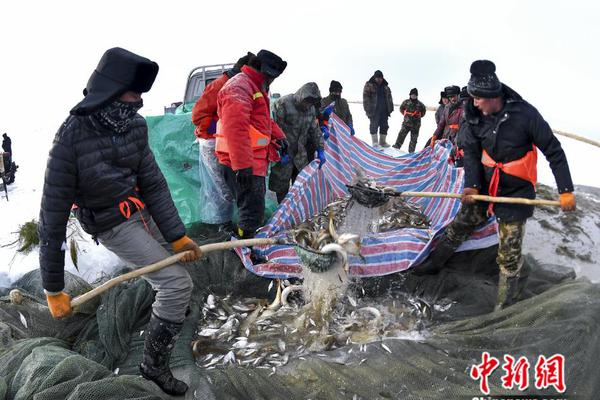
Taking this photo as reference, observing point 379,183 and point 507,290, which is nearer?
point 507,290

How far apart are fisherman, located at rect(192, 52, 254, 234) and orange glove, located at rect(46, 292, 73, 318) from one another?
2420mm

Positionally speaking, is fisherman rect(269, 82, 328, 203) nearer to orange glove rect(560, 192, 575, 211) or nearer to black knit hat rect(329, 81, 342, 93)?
orange glove rect(560, 192, 575, 211)

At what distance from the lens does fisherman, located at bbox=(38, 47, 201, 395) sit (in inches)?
94.7

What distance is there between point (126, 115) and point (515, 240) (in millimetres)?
3202

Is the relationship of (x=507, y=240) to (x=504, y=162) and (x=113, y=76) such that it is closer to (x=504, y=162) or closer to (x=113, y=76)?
(x=504, y=162)

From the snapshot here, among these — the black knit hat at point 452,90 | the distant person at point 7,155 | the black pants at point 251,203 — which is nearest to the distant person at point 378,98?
the black knit hat at point 452,90

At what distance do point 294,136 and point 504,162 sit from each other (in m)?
2.77

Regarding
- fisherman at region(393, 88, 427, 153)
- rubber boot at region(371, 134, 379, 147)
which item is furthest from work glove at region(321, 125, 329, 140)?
rubber boot at region(371, 134, 379, 147)

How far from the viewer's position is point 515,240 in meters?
3.68

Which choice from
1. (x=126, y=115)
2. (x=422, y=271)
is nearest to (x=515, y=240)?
(x=422, y=271)

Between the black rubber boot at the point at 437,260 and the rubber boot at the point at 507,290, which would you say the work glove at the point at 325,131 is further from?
the rubber boot at the point at 507,290

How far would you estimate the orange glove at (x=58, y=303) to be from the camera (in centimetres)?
256

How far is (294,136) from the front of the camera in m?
5.70

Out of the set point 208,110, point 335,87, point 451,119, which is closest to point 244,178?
point 208,110
